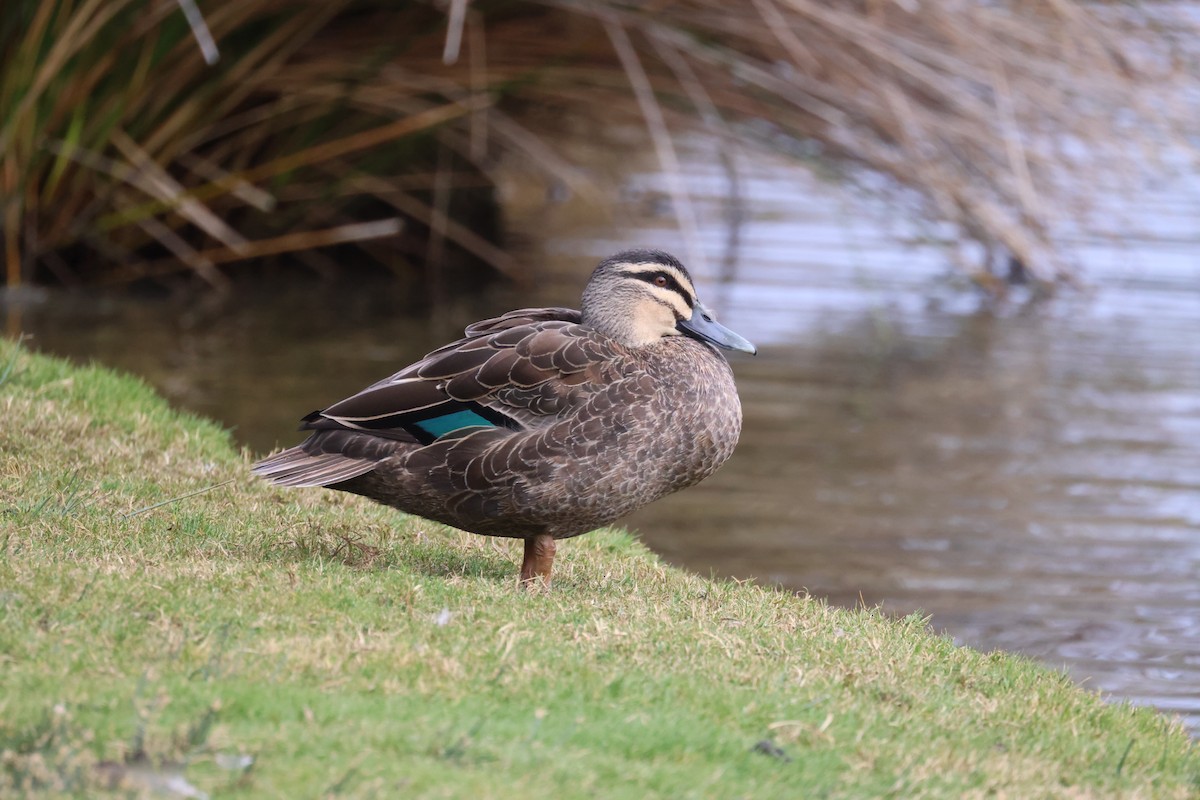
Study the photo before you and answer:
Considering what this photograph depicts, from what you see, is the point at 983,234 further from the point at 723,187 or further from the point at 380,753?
the point at 380,753

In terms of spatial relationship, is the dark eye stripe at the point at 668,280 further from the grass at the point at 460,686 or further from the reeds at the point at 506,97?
the reeds at the point at 506,97

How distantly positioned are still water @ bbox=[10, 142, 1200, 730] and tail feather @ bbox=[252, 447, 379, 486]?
254cm

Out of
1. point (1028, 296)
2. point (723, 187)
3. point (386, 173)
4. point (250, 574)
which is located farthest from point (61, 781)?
point (723, 187)

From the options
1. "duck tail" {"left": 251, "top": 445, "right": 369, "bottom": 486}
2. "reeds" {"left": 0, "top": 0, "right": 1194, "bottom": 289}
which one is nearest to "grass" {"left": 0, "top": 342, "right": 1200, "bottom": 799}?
"duck tail" {"left": 251, "top": 445, "right": 369, "bottom": 486}

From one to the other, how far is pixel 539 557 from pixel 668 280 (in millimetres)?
1053

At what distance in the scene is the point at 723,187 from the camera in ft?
54.3

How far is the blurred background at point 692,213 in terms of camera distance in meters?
8.97

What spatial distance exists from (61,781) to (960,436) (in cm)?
732

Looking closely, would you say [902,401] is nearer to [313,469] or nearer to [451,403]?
[451,403]

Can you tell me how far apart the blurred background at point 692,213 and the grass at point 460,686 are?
3047mm

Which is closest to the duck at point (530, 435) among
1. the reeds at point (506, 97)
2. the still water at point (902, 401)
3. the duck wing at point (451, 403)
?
the duck wing at point (451, 403)

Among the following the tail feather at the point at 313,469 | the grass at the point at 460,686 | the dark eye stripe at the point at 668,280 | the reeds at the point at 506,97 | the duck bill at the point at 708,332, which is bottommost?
the grass at the point at 460,686

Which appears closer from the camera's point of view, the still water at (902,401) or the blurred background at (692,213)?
the still water at (902,401)

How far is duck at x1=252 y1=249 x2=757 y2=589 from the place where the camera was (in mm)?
5035
